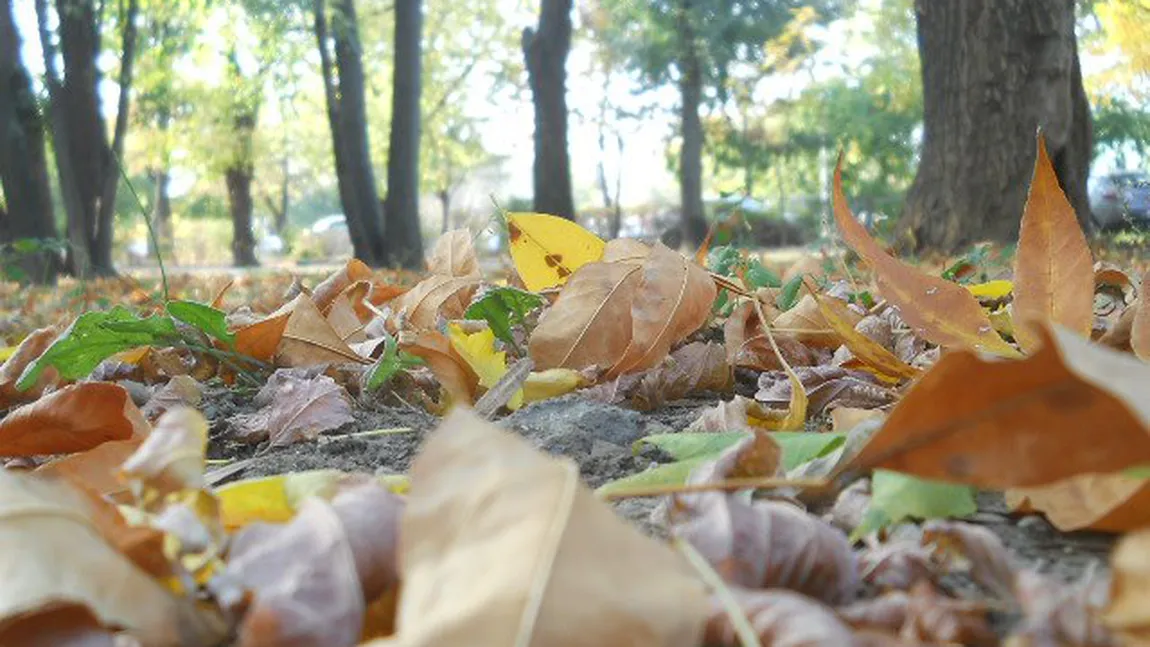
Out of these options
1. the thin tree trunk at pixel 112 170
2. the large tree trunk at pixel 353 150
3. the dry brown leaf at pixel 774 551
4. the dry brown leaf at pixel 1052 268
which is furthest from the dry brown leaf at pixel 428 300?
the large tree trunk at pixel 353 150

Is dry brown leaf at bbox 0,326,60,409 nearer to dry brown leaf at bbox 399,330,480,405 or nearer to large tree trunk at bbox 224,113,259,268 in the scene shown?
dry brown leaf at bbox 399,330,480,405

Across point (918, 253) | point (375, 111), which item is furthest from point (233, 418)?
point (375, 111)

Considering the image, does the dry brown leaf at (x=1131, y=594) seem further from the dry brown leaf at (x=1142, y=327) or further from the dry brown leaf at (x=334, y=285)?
the dry brown leaf at (x=334, y=285)

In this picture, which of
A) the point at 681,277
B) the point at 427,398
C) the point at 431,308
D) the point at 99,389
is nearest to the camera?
the point at 99,389

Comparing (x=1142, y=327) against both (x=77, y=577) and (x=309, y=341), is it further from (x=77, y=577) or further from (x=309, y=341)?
(x=309, y=341)

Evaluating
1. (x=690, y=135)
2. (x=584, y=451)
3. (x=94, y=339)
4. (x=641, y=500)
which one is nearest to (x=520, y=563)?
(x=641, y=500)

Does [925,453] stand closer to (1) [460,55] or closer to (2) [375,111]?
(1) [460,55]

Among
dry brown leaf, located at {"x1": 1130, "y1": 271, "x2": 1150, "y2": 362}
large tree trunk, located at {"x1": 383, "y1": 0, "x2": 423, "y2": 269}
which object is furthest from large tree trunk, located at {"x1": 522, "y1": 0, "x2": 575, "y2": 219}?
dry brown leaf, located at {"x1": 1130, "y1": 271, "x2": 1150, "y2": 362}
